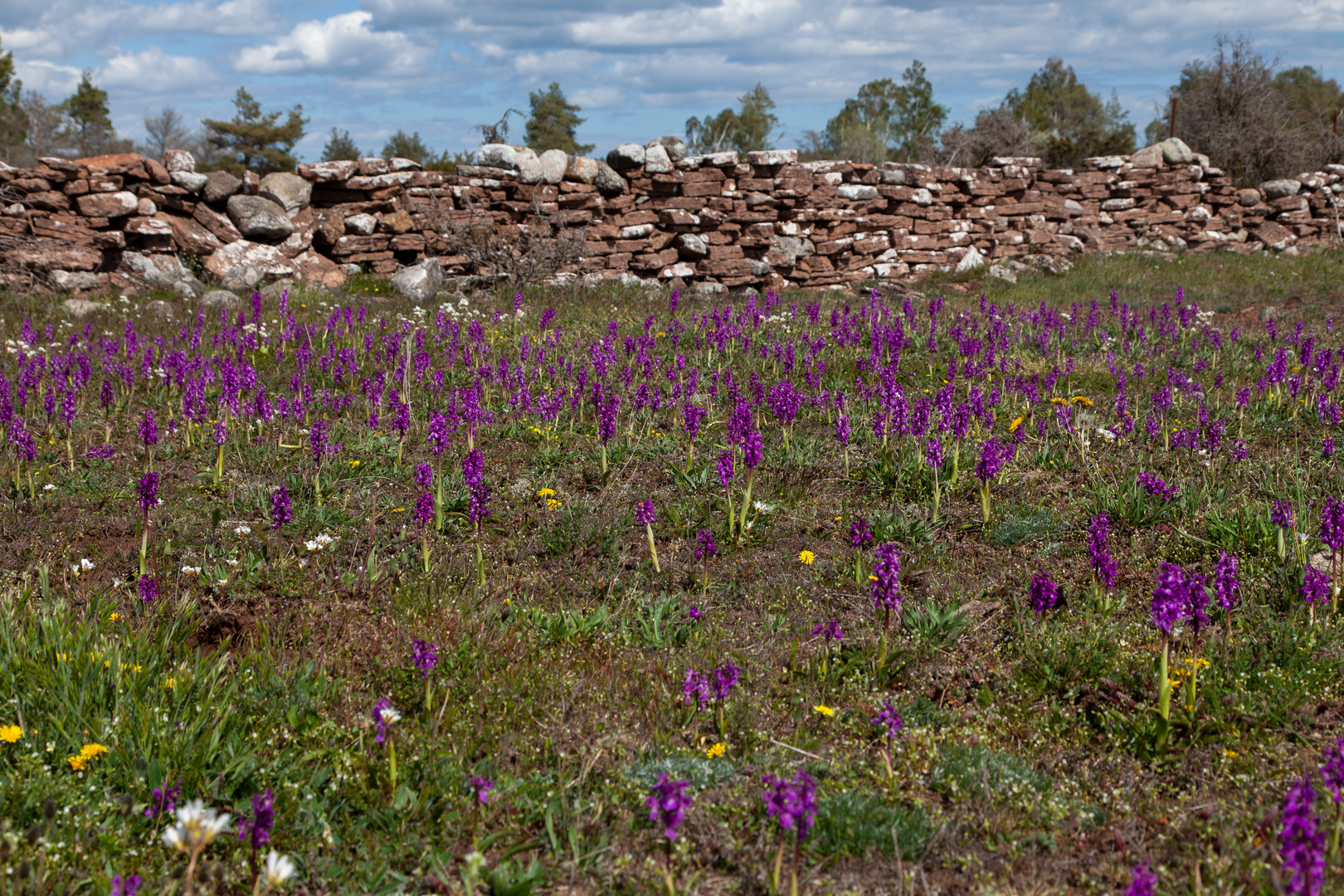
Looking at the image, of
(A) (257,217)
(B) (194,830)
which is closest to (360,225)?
(A) (257,217)

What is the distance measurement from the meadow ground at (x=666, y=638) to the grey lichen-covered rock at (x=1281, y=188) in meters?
18.0

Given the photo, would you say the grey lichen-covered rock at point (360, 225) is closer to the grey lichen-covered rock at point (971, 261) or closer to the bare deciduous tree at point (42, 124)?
the grey lichen-covered rock at point (971, 261)

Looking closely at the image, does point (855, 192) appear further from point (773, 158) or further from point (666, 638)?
point (666, 638)

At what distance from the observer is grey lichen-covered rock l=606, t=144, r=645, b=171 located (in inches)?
558

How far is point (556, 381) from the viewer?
308 inches

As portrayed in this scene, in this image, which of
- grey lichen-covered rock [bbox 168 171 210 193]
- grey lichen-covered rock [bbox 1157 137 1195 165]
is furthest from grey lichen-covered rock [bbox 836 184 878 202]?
grey lichen-covered rock [bbox 168 171 210 193]

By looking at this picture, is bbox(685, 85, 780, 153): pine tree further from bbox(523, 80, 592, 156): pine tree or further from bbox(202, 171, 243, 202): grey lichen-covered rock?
bbox(202, 171, 243, 202): grey lichen-covered rock

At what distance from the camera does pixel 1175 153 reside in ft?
67.5

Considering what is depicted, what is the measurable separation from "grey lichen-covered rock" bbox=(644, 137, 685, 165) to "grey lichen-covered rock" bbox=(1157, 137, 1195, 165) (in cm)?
1282

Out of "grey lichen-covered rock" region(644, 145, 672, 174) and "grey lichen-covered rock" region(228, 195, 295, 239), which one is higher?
"grey lichen-covered rock" region(644, 145, 672, 174)

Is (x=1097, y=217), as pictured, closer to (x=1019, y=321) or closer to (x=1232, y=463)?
(x=1019, y=321)

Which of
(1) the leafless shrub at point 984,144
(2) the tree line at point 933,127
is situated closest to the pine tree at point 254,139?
(2) the tree line at point 933,127

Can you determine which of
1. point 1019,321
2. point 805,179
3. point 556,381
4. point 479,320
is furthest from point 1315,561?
point 805,179

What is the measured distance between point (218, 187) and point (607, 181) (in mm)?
5728
